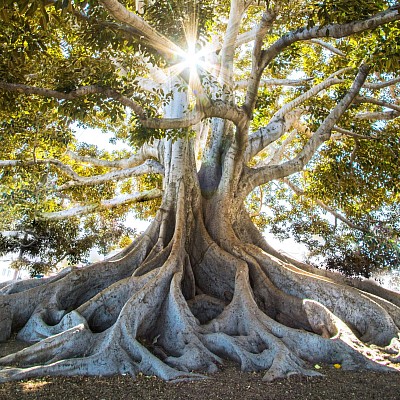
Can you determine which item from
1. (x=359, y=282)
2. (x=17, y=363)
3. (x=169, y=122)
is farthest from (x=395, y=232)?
(x=17, y=363)

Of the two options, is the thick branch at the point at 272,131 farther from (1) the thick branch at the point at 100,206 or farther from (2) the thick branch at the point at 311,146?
(1) the thick branch at the point at 100,206

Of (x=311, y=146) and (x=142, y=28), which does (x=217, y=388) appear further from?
(x=311, y=146)

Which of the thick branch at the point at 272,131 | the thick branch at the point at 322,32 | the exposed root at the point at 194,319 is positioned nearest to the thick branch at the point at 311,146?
the thick branch at the point at 272,131

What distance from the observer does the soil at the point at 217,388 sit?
3.30 metres

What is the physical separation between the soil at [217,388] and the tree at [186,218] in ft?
0.60

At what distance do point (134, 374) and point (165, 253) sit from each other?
8.57 ft

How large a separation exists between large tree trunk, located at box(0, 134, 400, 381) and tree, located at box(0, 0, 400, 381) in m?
0.02

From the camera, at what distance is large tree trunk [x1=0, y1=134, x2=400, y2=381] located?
4.13 meters

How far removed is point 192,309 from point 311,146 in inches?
147

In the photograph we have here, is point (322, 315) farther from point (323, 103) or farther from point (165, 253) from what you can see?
point (323, 103)

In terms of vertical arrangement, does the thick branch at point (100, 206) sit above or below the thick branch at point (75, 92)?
below

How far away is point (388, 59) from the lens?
191 inches

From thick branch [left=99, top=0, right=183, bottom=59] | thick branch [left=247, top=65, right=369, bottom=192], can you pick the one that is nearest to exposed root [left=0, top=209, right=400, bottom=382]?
thick branch [left=247, top=65, right=369, bottom=192]

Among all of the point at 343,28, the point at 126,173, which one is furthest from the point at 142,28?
the point at 126,173
